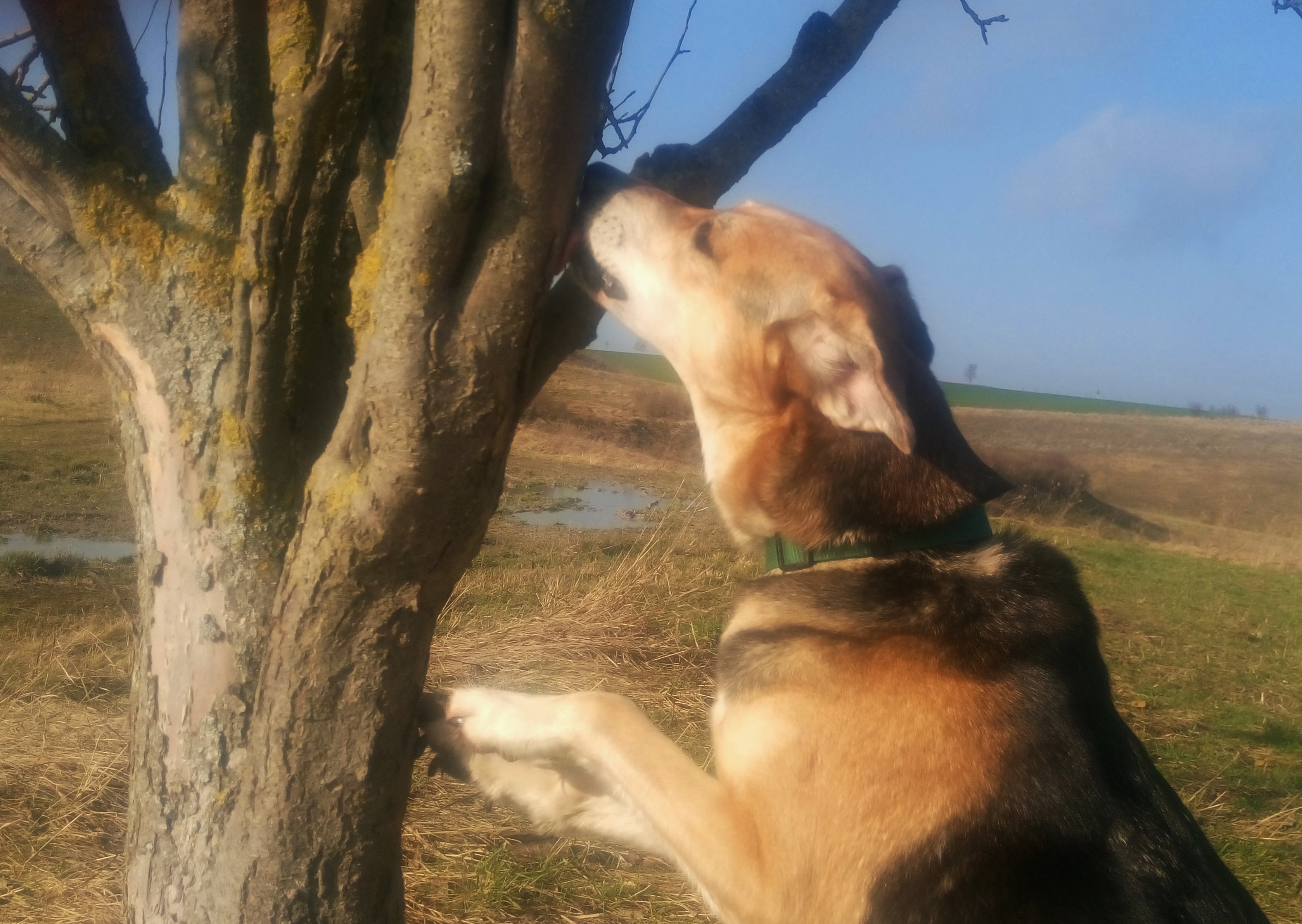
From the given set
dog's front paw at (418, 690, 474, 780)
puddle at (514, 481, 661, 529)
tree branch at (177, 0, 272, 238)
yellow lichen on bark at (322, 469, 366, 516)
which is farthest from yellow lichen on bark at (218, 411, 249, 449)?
puddle at (514, 481, 661, 529)

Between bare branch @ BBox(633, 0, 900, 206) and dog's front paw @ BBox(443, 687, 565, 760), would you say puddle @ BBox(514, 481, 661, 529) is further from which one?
bare branch @ BBox(633, 0, 900, 206)

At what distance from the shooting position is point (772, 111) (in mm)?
2791

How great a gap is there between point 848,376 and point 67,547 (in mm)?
9780

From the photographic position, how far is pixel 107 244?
207 centimetres

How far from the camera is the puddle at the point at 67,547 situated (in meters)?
9.18

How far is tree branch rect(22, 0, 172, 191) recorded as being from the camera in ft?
6.86

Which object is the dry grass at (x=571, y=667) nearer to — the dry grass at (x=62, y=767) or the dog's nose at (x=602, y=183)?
the dry grass at (x=62, y=767)

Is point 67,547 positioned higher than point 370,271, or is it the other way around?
point 370,271

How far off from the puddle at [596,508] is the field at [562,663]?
→ 1.25 feet

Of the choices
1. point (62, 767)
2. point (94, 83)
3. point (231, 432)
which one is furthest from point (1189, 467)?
point (94, 83)

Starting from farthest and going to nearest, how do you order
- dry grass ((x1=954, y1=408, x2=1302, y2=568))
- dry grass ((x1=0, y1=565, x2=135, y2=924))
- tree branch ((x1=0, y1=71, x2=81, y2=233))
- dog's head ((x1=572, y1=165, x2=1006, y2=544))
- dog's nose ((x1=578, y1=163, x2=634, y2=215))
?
dry grass ((x1=954, y1=408, x2=1302, y2=568)) → dry grass ((x1=0, y1=565, x2=135, y2=924)) → dog's nose ((x1=578, y1=163, x2=634, y2=215)) → dog's head ((x1=572, y1=165, x2=1006, y2=544)) → tree branch ((x1=0, y1=71, x2=81, y2=233))

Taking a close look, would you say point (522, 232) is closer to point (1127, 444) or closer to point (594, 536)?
point (594, 536)

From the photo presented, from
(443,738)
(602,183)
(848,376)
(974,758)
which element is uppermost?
(602,183)

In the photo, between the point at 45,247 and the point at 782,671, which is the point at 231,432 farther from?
the point at 782,671
